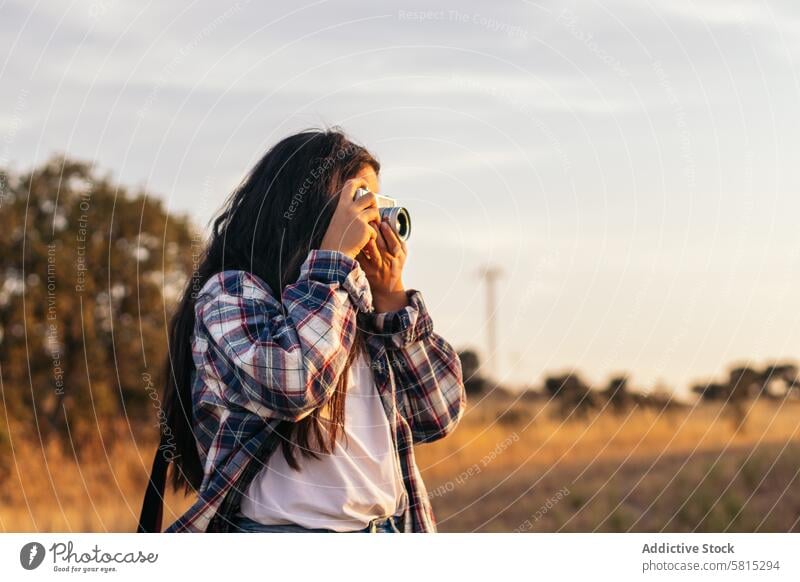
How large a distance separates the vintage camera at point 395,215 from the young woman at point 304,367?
4cm

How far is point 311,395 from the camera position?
3.03m

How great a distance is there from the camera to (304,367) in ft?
9.91

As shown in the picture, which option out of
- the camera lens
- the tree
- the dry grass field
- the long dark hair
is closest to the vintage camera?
the camera lens

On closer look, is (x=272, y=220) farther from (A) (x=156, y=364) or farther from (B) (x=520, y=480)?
(A) (x=156, y=364)

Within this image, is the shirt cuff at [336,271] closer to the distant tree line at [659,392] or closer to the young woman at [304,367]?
the young woman at [304,367]

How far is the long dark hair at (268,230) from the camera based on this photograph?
11.4 ft

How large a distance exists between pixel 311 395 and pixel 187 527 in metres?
0.59

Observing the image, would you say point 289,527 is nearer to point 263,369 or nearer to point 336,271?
point 263,369

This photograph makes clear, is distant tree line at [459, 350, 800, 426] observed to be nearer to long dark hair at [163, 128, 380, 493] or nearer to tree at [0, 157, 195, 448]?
tree at [0, 157, 195, 448]
